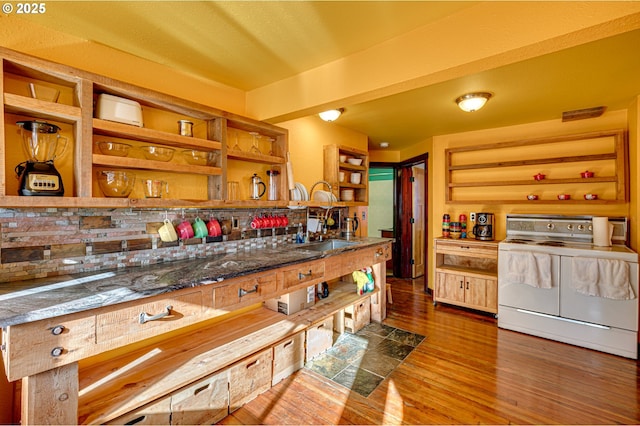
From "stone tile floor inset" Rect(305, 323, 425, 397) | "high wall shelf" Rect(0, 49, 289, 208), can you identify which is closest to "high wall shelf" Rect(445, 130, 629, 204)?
"stone tile floor inset" Rect(305, 323, 425, 397)

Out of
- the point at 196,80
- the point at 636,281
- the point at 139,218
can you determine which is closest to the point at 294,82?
the point at 196,80

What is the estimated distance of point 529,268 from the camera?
2.89 metres

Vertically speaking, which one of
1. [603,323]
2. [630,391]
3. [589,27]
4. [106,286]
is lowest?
[630,391]

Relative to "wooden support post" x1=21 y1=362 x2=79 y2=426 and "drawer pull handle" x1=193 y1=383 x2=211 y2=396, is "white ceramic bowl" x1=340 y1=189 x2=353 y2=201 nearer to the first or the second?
"drawer pull handle" x1=193 y1=383 x2=211 y2=396

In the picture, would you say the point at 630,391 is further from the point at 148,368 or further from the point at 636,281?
the point at 148,368

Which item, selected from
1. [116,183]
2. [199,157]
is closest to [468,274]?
[199,157]

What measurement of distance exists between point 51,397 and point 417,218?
5.10 metres

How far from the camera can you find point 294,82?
2295 mm

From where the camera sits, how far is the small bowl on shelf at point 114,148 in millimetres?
1636

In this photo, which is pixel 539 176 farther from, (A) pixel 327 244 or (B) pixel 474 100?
(A) pixel 327 244

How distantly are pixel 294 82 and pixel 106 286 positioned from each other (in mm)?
1896

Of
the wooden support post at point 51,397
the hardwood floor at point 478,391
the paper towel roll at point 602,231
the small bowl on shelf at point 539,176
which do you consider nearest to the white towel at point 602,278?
the paper towel roll at point 602,231

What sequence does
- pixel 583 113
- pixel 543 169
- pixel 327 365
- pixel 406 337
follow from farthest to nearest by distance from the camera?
1. pixel 543 169
2. pixel 583 113
3. pixel 406 337
4. pixel 327 365

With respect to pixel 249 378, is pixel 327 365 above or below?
below
